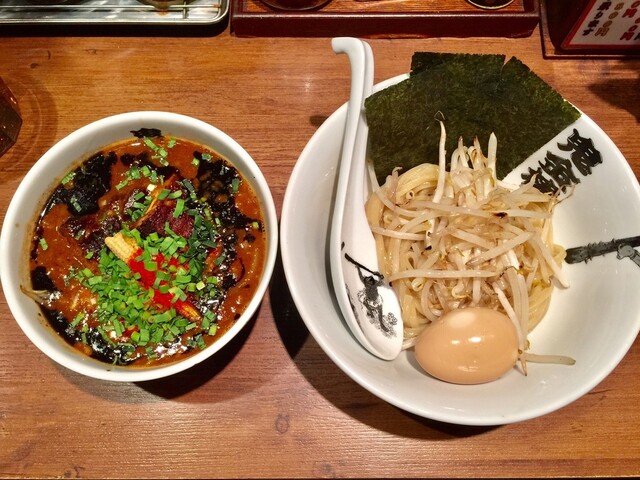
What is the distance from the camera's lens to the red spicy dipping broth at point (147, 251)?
1244 mm

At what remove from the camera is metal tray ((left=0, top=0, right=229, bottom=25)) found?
5.47 ft

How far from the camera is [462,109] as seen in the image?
139 cm

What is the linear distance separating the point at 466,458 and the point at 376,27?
1251 millimetres

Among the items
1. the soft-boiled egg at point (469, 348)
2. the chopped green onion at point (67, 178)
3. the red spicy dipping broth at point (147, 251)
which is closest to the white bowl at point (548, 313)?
the soft-boiled egg at point (469, 348)

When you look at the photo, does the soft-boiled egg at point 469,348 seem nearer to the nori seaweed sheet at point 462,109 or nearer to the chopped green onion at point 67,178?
the nori seaweed sheet at point 462,109

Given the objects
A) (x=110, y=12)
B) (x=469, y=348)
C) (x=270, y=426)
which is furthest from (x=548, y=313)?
(x=110, y=12)

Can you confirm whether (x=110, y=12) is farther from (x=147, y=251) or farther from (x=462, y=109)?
(x=462, y=109)

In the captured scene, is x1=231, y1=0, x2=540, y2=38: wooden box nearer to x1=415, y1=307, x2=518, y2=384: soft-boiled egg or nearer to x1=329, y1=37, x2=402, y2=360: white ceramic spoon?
x1=329, y1=37, x2=402, y2=360: white ceramic spoon

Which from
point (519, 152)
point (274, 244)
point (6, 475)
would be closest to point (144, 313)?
point (274, 244)

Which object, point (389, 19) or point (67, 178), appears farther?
point (389, 19)

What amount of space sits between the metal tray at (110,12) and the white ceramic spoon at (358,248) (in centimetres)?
59

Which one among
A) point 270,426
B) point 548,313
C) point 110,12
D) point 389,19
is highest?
point 389,19

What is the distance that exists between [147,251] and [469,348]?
2.51ft

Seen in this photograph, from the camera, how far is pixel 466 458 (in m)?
1.33
